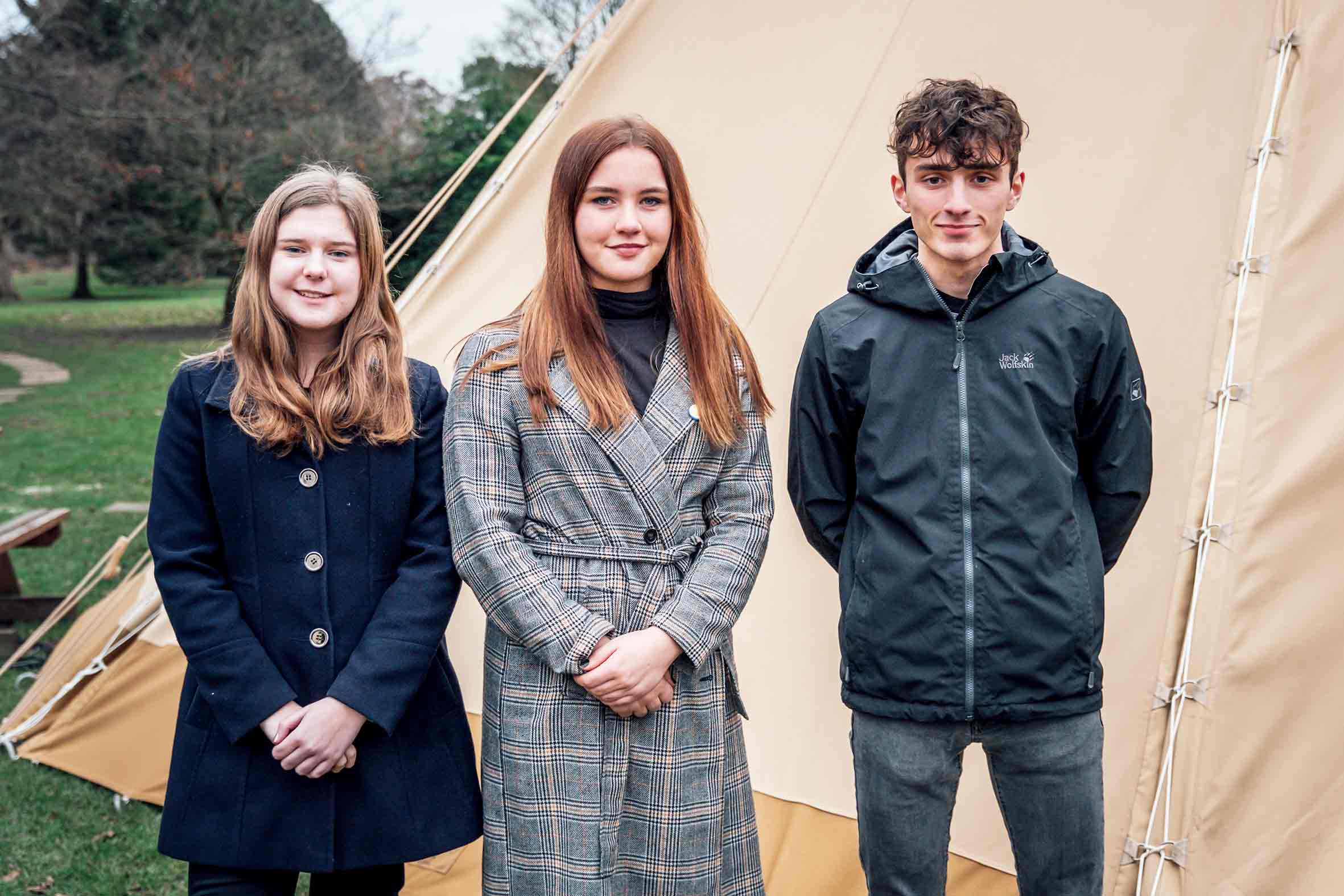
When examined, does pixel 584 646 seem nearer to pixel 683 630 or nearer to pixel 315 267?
pixel 683 630

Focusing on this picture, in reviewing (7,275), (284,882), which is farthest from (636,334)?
(7,275)

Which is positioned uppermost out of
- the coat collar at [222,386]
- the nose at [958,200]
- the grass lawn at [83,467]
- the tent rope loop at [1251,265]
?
the nose at [958,200]

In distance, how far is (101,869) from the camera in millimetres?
3193

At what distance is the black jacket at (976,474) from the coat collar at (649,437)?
223mm

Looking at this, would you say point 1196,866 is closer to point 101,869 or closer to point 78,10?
point 101,869

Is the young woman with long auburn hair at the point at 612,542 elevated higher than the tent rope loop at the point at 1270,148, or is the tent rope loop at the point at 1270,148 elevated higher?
the tent rope loop at the point at 1270,148

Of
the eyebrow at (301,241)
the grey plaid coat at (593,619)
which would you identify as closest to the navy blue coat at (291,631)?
the grey plaid coat at (593,619)

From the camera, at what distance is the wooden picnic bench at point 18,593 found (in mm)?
5062

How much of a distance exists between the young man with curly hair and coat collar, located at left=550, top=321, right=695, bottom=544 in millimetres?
225

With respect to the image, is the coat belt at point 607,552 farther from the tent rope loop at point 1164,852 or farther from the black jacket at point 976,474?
the tent rope loop at point 1164,852

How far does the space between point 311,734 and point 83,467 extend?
8751 mm

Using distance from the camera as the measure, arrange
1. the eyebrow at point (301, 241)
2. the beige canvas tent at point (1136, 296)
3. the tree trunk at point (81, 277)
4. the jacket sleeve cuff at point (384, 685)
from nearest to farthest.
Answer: the jacket sleeve cuff at point (384, 685) → the eyebrow at point (301, 241) → the beige canvas tent at point (1136, 296) → the tree trunk at point (81, 277)

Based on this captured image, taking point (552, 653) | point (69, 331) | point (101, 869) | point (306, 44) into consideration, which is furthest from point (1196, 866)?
point (69, 331)

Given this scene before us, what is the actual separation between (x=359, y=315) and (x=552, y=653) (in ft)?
2.32
